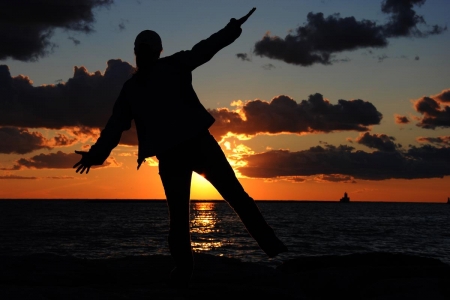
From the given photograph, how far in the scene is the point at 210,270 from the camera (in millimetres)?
7430

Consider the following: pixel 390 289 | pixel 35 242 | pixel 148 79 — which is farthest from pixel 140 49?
pixel 35 242

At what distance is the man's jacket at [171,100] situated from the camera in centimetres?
559

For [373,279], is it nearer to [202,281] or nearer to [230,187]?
[202,281]

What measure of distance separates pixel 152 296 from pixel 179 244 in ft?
2.58

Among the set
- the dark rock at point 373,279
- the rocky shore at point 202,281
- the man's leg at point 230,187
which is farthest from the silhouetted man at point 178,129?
the dark rock at point 373,279

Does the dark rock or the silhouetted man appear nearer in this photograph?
the silhouetted man

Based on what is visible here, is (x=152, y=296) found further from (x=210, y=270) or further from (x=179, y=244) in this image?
(x=210, y=270)

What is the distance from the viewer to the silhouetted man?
561 cm

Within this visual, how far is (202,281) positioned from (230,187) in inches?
65.8

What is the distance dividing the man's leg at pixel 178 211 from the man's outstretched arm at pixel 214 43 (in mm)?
1034

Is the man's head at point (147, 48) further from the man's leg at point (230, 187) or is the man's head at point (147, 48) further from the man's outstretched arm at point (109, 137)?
the man's leg at point (230, 187)

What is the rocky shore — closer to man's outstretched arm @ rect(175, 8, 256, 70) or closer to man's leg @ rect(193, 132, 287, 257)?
man's leg @ rect(193, 132, 287, 257)

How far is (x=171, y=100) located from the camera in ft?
18.6

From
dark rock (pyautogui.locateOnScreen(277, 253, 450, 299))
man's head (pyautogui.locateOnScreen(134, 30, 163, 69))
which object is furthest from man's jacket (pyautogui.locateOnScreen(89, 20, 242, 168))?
dark rock (pyautogui.locateOnScreen(277, 253, 450, 299))
